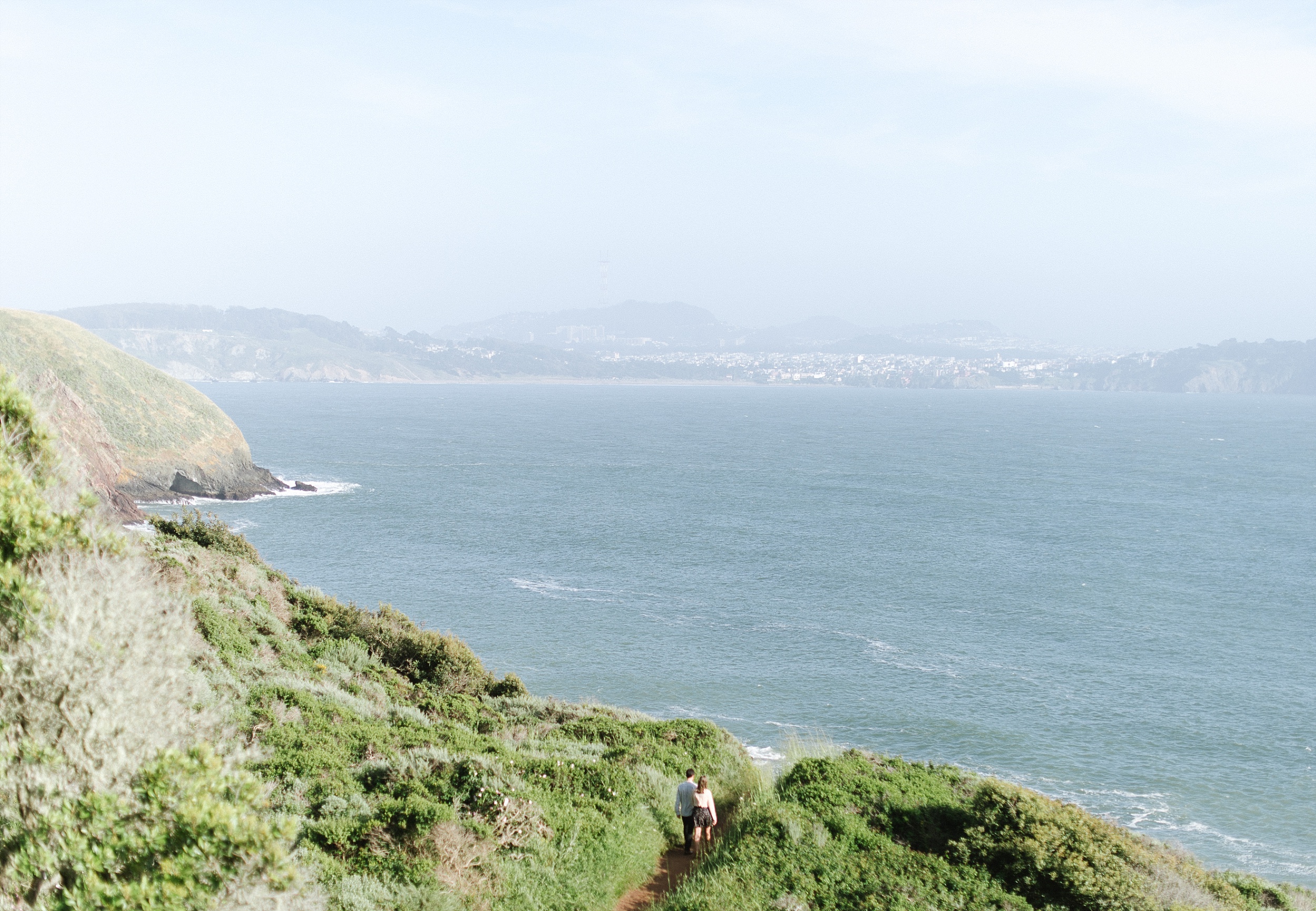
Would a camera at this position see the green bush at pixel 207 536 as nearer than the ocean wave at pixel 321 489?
Yes

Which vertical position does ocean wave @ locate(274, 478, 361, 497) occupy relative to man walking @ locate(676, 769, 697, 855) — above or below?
below

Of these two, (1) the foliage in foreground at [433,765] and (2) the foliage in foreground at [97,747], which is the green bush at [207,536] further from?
(2) the foliage in foreground at [97,747]

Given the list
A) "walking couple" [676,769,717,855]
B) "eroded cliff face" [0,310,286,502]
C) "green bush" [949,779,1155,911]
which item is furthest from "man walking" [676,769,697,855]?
"eroded cliff face" [0,310,286,502]

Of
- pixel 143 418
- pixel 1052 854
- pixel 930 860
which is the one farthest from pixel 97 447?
pixel 1052 854

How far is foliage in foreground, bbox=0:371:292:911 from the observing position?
240 inches

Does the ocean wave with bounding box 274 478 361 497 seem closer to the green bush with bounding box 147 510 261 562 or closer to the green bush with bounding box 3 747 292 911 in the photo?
the green bush with bounding box 147 510 261 562

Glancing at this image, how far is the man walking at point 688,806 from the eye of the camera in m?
12.9

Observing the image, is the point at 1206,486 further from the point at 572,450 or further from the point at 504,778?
the point at 504,778

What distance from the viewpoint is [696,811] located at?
12852mm

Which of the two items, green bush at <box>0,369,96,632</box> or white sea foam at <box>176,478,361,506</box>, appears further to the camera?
white sea foam at <box>176,478,361,506</box>

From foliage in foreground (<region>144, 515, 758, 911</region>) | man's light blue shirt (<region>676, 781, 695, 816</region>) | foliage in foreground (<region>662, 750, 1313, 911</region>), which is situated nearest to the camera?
foliage in foreground (<region>144, 515, 758, 911</region>)

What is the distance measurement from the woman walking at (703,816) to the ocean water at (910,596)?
593 inches

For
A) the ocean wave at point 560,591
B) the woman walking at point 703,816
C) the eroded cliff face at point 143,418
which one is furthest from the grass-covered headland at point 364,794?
the eroded cliff face at point 143,418

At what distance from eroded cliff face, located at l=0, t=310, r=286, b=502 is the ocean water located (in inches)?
203
